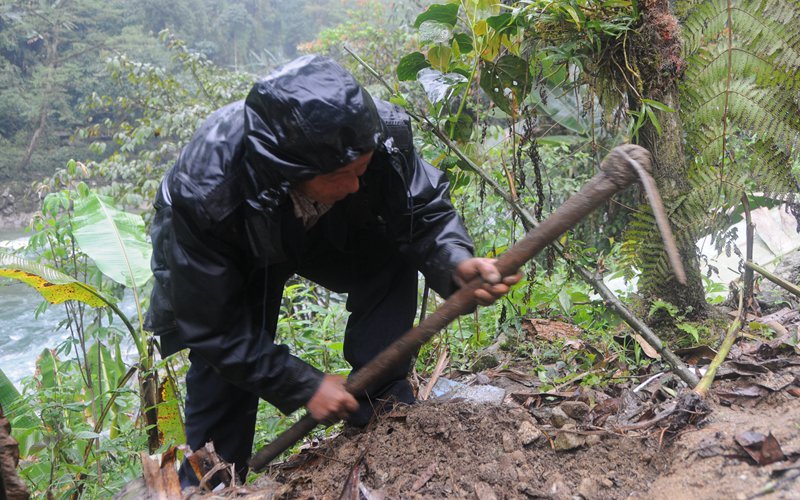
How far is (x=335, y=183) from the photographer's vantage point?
1.95 metres

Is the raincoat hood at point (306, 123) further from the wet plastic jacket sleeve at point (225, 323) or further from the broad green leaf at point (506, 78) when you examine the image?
the broad green leaf at point (506, 78)

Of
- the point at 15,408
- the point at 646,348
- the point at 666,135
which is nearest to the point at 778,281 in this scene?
the point at 646,348

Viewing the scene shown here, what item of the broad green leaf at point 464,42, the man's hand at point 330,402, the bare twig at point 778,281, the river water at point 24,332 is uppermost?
the broad green leaf at point 464,42

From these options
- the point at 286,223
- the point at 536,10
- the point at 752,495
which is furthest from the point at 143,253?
the point at 752,495

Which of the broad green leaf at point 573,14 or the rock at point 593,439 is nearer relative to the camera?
the rock at point 593,439

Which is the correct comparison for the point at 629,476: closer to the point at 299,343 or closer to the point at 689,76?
the point at 689,76

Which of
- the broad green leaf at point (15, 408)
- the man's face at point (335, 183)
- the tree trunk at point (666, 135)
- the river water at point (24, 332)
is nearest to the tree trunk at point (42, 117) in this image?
the river water at point (24, 332)

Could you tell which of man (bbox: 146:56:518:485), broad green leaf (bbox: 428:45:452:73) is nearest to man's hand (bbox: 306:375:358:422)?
man (bbox: 146:56:518:485)

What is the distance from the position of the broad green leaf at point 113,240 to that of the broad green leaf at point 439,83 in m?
1.70

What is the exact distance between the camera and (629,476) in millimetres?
1872

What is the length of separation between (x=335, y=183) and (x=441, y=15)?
1.10m

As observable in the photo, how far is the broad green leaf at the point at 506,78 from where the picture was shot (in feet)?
8.79

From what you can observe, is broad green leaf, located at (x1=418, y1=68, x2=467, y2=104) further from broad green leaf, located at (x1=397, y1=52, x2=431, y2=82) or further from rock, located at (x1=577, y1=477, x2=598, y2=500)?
rock, located at (x1=577, y1=477, x2=598, y2=500)

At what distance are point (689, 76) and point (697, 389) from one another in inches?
47.9
